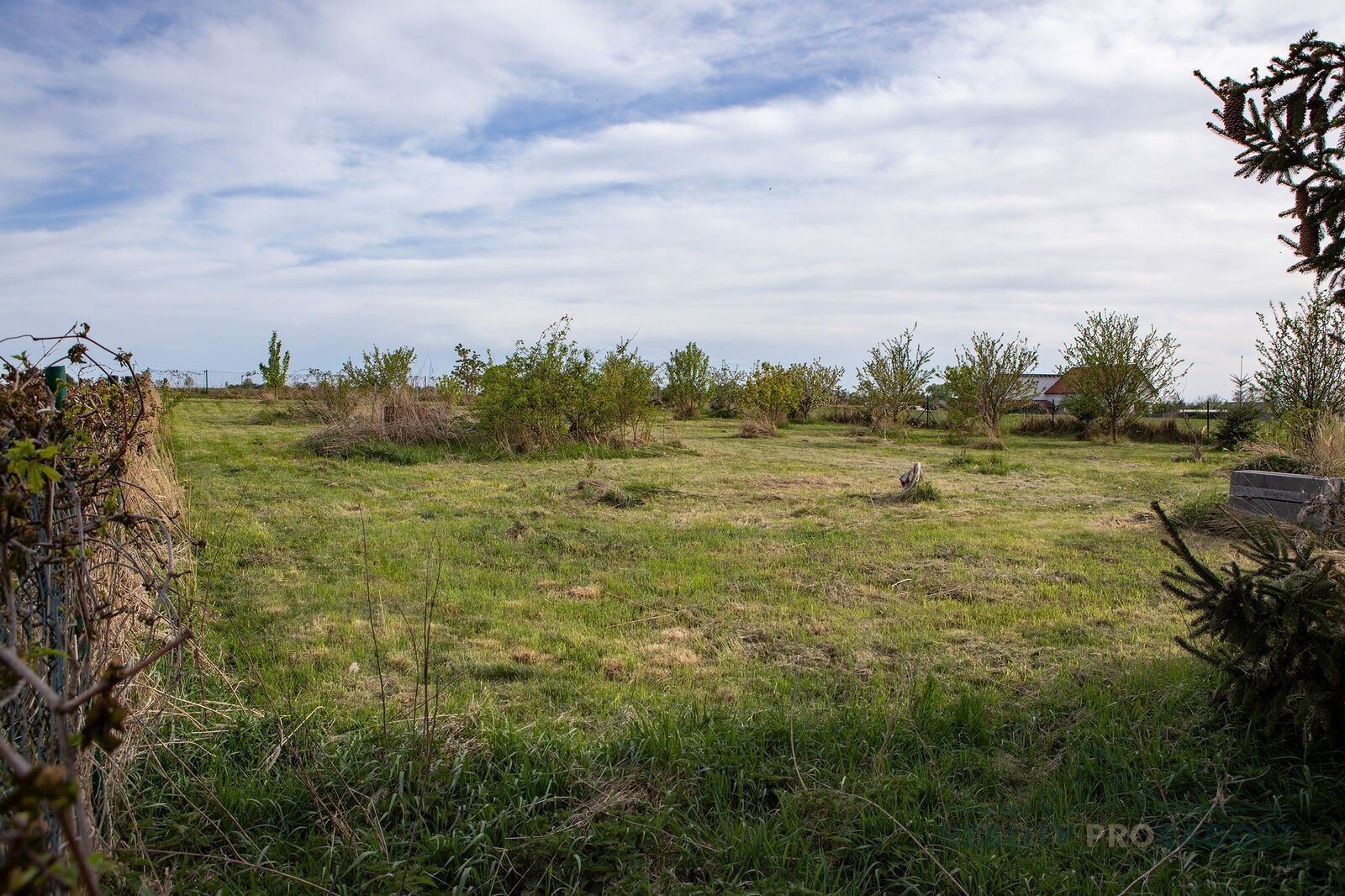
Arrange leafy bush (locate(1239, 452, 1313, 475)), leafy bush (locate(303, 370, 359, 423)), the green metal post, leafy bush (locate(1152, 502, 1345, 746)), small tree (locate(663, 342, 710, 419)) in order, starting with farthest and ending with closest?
1. small tree (locate(663, 342, 710, 419))
2. leafy bush (locate(303, 370, 359, 423))
3. leafy bush (locate(1239, 452, 1313, 475))
4. the green metal post
5. leafy bush (locate(1152, 502, 1345, 746))

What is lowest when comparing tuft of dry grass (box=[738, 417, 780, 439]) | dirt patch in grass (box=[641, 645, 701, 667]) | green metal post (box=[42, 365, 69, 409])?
dirt patch in grass (box=[641, 645, 701, 667])

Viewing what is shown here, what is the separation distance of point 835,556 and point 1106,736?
13.4 ft

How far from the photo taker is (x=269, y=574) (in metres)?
6.51

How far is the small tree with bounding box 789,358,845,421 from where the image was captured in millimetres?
30906

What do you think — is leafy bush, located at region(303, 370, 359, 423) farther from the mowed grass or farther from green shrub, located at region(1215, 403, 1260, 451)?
green shrub, located at region(1215, 403, 1260, 451)

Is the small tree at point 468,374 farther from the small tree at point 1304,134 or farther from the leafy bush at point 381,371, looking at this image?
the small tree at point 1304,134

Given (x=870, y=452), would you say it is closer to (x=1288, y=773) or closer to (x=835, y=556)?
(x=835, y=556)

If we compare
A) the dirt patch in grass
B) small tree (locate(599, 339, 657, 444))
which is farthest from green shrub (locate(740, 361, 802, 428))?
the dirt patch in grass

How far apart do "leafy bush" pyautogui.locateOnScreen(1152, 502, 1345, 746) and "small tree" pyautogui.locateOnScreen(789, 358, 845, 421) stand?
27.5 m

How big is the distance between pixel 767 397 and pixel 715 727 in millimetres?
21930

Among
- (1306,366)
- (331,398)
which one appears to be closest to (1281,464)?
(1306,366)

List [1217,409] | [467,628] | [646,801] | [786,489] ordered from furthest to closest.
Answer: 1. [1217,409]
2. [786,489]
3. [467,628]
4. [646,801]

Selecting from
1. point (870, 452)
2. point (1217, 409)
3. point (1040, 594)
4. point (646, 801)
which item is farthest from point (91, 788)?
point (1217, 409)

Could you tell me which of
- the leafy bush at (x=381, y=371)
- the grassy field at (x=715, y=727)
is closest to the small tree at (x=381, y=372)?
the leafy bush at (x=381, y=371)
